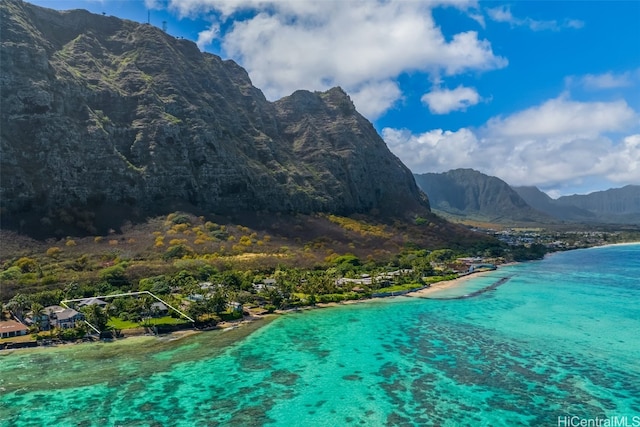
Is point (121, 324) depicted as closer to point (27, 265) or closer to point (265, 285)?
point (265, 285)

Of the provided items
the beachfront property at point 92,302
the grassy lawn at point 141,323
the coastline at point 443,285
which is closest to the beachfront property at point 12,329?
the beachfront property at point 92,302

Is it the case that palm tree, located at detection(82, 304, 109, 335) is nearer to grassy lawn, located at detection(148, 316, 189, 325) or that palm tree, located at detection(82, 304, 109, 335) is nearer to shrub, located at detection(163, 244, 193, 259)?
grassy lawn, located at detection(148, 316, 189, 325)

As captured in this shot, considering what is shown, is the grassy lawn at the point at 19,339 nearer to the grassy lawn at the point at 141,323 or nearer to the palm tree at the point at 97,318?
the palm tree at the point at 97,318

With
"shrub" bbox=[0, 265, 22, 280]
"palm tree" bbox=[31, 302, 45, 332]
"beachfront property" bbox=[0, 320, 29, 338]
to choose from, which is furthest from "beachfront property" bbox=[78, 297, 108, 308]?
"shrub" bbox=[0, 265, 22, 280]

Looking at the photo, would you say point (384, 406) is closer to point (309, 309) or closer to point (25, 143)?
point (309, 309)

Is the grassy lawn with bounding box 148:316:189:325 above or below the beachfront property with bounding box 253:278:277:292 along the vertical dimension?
below
